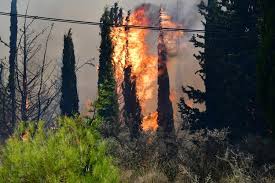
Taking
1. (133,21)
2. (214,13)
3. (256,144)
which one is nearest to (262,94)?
(256,144)

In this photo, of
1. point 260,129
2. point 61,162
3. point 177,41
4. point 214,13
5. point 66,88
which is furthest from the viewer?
point 177,41

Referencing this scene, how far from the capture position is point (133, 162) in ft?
47.3

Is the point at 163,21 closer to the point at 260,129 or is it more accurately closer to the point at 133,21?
the point at 133,21

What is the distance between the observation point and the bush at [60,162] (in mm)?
6406

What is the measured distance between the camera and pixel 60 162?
6.38 metres

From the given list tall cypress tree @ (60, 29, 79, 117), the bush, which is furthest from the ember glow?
the bush

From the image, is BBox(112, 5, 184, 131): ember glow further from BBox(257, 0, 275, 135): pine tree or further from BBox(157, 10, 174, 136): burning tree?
BBox(257, 0, 275, 135): pine tree

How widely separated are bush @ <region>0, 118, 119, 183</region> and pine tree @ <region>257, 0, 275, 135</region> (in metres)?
5.00

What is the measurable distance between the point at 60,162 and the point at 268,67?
6.07m

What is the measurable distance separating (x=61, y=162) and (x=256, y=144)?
31.8 ft

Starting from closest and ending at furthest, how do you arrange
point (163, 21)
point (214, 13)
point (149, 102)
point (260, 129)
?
point (260, 129), point (214, 13), point (163, 21), point (149, 102)

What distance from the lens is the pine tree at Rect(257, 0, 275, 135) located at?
10422 millimetres

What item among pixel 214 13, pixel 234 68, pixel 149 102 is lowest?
pixel 149 102

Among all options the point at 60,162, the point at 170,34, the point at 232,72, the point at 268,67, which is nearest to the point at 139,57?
the point at 170,34
